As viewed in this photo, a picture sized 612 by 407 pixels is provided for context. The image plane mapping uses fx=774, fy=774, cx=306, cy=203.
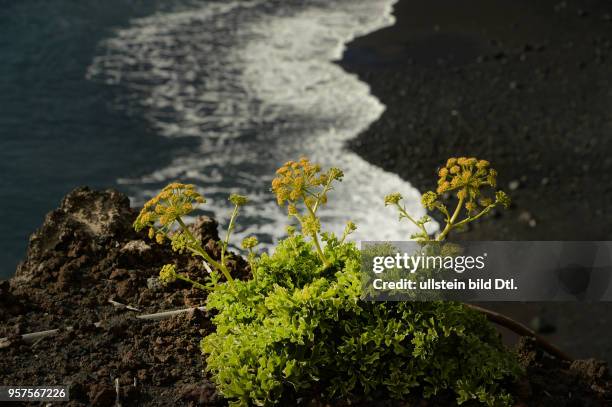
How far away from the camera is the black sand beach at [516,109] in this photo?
7.80 metres

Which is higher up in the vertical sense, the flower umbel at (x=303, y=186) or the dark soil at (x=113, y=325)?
the flower umbel at (x=303, y=186)

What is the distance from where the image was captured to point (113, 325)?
3168 mm

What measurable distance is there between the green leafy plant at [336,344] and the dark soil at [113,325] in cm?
14

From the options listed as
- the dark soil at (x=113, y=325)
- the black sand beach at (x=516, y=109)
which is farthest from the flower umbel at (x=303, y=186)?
the black sand beach at (x=516, y=109)

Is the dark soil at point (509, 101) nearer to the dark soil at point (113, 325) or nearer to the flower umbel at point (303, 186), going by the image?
the dark soil at point (113, 325)

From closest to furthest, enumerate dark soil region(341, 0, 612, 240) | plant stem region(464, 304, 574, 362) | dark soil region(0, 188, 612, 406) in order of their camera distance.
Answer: dark soil region(0, 188, 612, 406) → plant stem region(464, 304, 574, 362) → dark soil region(341, 0, 612, 240)

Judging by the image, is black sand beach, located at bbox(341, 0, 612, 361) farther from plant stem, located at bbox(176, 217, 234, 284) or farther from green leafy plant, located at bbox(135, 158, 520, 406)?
plant stem, located at bbox(176, 217, 234, 284)

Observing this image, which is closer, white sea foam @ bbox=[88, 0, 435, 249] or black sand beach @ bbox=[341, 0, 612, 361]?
black sand beach @ bbox=[341, 0, 612, 361]

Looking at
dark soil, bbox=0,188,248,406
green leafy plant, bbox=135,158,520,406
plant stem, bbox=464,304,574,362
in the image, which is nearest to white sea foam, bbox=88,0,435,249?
dark soil, bbox=0,188,248,406

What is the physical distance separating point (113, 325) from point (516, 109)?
8.06m

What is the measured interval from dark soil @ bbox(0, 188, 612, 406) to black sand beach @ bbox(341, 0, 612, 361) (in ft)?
11.8

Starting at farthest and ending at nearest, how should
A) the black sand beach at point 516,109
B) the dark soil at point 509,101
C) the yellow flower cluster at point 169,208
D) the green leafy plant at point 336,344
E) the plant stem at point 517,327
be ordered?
the dark soil at point 509,101
the black sand beach at point 516,109
the plant stem at point 517,327
the yellow flower cluster at point 169,208
the green leafy plant at point 336,344

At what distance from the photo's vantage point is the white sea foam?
827 centimetres

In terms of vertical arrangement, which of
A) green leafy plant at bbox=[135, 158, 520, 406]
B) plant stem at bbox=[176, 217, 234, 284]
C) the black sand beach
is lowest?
the black sand beach
